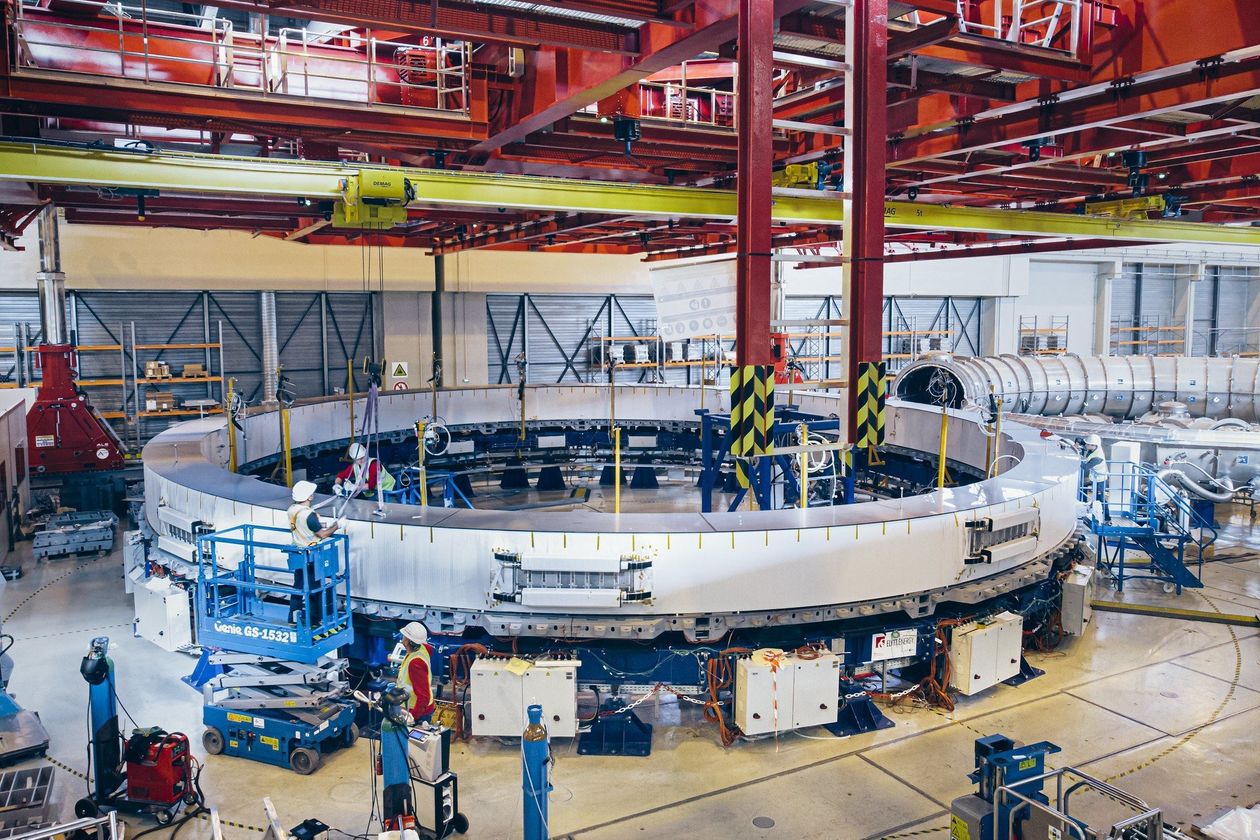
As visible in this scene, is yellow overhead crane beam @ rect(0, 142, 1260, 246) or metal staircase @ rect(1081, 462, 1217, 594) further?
metal staircase @ rect(1081, 462, 1217, 594)

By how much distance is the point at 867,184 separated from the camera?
6773 millimetres

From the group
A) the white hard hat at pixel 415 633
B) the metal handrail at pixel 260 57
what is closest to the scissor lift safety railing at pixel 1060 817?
the white hard hat at pixel 415 633

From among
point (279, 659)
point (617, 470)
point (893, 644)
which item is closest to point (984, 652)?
point (893, 644)

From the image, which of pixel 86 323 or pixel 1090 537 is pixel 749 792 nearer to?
pixel 1090 537

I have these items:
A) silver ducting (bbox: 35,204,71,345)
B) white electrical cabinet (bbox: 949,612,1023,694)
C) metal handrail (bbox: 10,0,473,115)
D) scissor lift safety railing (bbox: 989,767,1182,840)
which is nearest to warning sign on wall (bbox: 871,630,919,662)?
white electrical cabinet (bbox: 949,612,1023,694)

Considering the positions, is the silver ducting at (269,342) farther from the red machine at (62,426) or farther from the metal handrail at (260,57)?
the metal handrail at (260,57)

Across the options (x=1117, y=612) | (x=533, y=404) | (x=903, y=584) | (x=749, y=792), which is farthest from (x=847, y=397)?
(x=533, y=404)

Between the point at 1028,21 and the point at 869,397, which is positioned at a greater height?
the point at 1028,21

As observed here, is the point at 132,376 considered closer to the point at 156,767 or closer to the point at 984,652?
the point at 156,767

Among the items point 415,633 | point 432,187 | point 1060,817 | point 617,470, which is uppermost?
point 432,187

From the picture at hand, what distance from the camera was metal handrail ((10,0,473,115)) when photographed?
9094 mm

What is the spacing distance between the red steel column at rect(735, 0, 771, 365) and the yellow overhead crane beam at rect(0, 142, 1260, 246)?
0.30 metres

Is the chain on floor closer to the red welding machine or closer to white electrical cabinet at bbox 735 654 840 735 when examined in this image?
white electrical cabinet at bbox 735 654 840 735

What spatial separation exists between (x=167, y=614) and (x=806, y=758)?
6.22 metres
